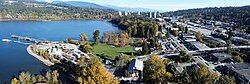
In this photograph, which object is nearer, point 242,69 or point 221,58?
point 242,69

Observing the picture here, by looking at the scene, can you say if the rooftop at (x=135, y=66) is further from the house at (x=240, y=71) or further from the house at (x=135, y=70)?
the house at (x=240, y=71)

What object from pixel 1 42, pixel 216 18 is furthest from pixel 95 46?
pixel 216 18

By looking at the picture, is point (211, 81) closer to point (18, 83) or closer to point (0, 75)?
A: point (18, 83)

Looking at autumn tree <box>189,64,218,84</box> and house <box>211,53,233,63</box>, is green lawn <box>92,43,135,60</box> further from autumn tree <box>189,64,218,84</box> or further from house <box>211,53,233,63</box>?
autumn tree <box>189,64,218,84</box>

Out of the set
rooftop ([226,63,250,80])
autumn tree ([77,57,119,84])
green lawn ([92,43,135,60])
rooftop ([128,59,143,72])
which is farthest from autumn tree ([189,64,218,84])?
green lawn ([92,43,135,60])

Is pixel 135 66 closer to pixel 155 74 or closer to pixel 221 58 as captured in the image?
pixel 155 74

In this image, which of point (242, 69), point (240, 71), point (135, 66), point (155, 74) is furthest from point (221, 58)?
point (155, 74)
